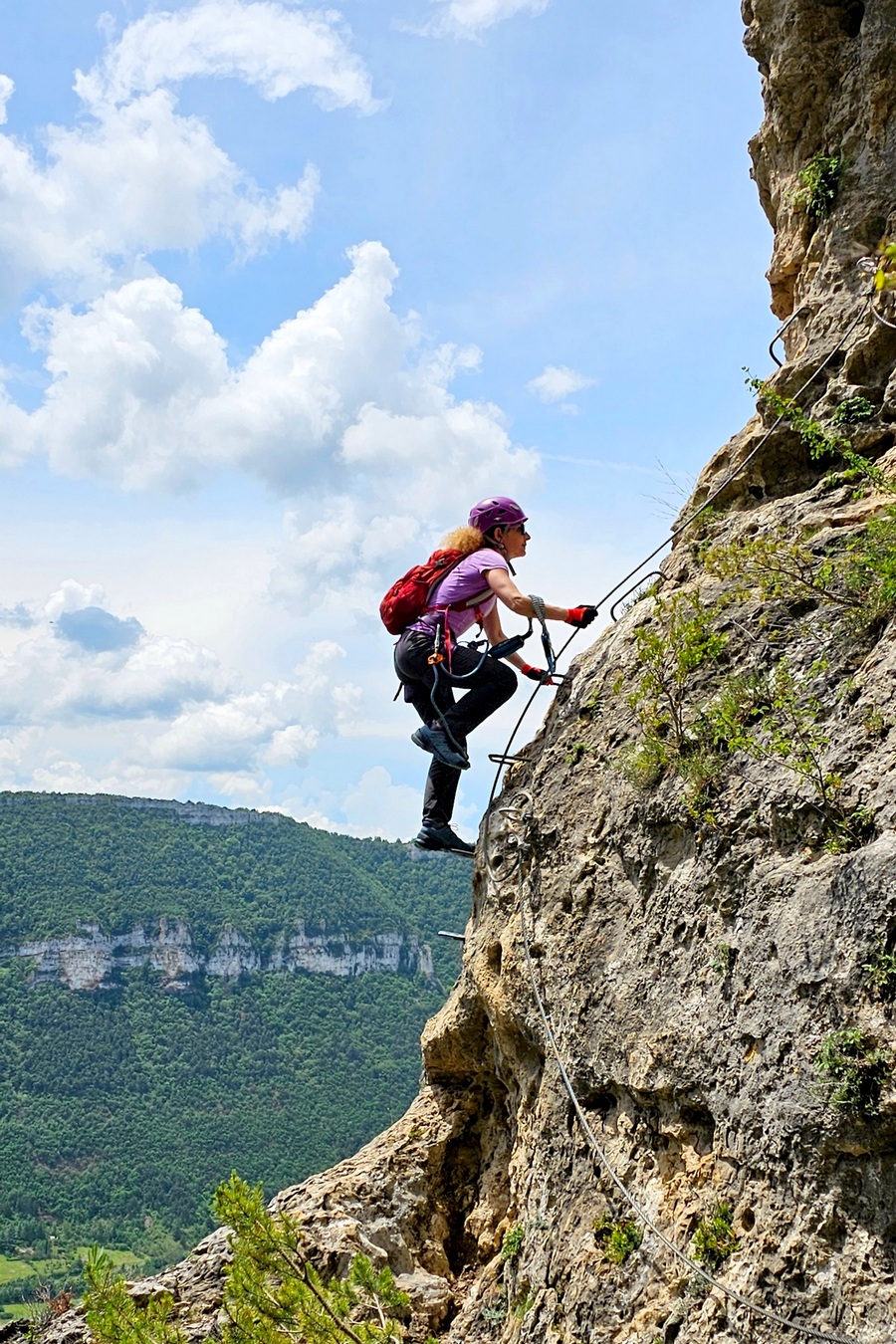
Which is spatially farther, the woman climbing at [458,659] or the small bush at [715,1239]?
the woman climbing at [458,659]

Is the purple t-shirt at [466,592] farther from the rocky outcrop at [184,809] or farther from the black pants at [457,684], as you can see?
the rocky outcrop at [184,809]

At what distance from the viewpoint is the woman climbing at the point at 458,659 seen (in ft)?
26.2

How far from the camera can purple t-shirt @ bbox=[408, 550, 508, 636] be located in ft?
26.0

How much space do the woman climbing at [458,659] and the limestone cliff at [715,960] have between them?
0.51m

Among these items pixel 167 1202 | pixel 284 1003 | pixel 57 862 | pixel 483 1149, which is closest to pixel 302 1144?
pixel 167 1202

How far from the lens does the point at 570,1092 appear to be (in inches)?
246

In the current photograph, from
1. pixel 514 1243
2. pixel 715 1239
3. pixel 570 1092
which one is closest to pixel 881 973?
pixel 715 1239

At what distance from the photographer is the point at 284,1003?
129750mm

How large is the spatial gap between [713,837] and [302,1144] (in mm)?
93343

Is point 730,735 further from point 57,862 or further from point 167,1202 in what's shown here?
point 57,862

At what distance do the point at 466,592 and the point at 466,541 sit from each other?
55 centimetres

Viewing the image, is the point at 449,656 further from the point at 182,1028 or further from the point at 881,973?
the point at 182,1028

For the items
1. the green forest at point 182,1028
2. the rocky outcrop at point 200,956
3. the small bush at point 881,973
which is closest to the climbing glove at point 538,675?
the small bush at point 881,973

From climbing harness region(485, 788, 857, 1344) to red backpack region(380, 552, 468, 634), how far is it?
1584 mm
